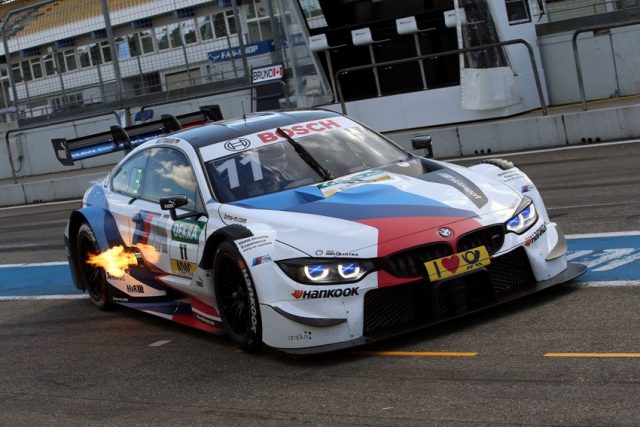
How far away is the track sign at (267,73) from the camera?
73.8 feet

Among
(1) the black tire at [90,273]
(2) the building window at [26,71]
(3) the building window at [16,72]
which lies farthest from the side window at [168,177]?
(3) the building window at [16,72]

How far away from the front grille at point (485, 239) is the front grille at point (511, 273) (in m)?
0.08

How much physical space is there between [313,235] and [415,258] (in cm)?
64

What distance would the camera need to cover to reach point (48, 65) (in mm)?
24812

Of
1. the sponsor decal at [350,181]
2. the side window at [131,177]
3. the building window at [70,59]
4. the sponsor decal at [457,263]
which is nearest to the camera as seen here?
the sponsor decal at [457,263]

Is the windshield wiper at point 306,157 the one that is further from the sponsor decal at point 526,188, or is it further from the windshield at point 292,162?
the sponsor decal at point 526,188

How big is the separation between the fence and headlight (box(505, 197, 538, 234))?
15.6m

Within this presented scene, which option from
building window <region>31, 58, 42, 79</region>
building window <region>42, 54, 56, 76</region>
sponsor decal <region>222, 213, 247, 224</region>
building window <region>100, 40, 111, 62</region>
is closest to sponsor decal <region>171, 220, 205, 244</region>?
sponsor decal <region>222, 213, 247, 224</region>

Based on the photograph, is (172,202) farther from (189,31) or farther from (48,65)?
(48,65)

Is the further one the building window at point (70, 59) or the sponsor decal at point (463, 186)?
the building window at point (70, 59)

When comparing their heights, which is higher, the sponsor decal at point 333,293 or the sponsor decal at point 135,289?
the sponsor decal at point 333,293

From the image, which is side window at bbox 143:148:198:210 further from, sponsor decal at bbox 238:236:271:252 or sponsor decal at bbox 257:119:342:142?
sponsor decal at bbox 238:236:271:252

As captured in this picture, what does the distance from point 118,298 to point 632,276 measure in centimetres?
425

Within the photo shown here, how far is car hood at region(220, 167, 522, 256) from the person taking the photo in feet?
22.0
